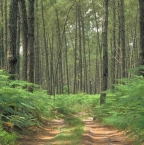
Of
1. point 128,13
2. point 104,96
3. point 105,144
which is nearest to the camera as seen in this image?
point 105,144

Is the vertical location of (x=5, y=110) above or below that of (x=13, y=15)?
below

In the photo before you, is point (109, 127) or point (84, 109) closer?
point (109, 127)

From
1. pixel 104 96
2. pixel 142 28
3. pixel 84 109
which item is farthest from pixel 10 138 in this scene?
pixel 84 109

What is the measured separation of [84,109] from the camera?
2136 cm

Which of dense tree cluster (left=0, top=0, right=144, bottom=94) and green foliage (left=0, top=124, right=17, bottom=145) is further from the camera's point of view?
dense tree cluster (left=0, top=0, right=144, bottom=94)

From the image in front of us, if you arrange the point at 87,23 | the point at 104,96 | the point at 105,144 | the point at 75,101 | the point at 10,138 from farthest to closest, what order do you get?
the point at 87,23 < the point at 75,101 < the point at 104,96 < the point at 105,144 < the point at 10,138

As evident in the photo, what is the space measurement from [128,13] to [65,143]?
2499 cm

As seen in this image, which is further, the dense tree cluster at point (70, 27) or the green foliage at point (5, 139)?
the dense tree cluster at point (70, 27)

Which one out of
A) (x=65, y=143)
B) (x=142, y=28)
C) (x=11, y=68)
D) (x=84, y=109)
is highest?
(x=142, y=28)

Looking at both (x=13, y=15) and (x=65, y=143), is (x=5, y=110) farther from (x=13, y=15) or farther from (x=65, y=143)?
(x=13, y=15)

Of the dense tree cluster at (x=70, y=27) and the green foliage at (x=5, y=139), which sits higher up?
the dense tree cluster at (x=70, y=27)

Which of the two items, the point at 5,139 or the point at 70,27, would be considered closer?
the point at 5,139

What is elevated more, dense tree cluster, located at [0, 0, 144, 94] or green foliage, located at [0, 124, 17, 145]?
dense tree cluster, located at [0, 0, 144, 94]

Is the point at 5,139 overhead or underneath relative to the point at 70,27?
underneath
